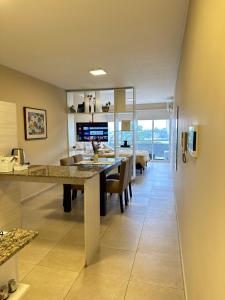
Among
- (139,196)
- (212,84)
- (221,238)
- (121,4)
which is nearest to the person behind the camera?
(221,238)

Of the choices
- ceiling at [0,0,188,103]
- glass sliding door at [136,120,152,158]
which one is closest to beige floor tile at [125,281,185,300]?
ceiling at [0,0,188,103]

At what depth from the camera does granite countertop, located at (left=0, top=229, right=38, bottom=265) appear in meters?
0.95

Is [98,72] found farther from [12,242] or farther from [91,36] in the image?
[12,242]

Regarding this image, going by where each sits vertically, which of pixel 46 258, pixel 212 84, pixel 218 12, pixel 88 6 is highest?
pixel 88 6

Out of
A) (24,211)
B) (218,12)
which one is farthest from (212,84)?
(24,211)

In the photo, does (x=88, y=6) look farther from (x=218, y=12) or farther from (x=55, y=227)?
(x=55, y=227)

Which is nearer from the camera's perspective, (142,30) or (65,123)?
(142,30)

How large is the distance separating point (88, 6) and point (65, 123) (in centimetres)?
435

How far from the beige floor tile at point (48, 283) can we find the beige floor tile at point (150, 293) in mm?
600

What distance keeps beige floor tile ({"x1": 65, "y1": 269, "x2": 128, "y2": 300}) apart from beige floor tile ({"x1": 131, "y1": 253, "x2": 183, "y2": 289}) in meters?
0.20

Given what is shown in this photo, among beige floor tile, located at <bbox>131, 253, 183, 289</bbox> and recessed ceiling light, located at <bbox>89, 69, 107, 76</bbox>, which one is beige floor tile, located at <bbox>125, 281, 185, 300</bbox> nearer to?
beige floor tile, located at <bbox>131, 253, 183, 289</bbox>

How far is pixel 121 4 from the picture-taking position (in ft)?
6.72

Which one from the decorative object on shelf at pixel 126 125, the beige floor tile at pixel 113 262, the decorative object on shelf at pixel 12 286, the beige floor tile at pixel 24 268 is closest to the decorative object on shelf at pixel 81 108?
the decorative object on shelf at pixel 126 125

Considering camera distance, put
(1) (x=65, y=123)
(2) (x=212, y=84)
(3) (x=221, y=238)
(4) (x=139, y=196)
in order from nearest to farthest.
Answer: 1. (3) (x=221, y=238)
2. (2) (x=212, y=84)
3. (4) (x=139, y=196)
4. (1) (x=65, y=123)
